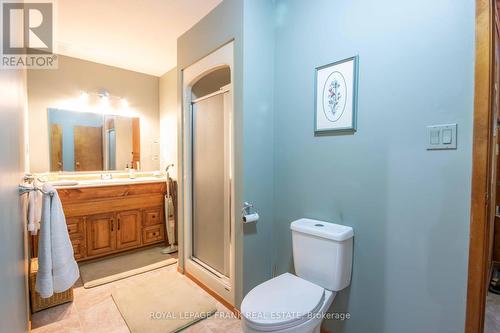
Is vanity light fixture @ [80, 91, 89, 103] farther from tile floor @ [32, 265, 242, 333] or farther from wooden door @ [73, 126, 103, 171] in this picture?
tile floor @ [32, 265, 242, 333]

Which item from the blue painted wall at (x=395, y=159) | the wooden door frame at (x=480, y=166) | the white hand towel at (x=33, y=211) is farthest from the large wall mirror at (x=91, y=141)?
the wooden door frame at (x=480, y=166)

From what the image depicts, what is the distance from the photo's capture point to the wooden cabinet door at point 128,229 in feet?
9.35

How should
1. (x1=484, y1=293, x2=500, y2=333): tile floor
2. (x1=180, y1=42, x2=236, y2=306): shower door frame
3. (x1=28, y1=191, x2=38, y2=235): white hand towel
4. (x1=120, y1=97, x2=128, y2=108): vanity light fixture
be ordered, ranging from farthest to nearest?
1. (x1=120, y1=97, x2=128, y2=108): vanity light fixture
2. (x1=180, y1=42, x2=236, y2=306): shower door frame
3. (x1=484, y1=293, x2=500, y2=333): tile floor
4. (x1=28, y1=191, x2=38, y2=235): white hand towel

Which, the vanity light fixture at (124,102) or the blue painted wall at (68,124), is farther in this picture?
the vanity light fixture at (124,102)

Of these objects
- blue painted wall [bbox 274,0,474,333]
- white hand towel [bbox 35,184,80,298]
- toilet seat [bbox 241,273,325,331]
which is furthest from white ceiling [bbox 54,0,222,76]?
toilet seat [bbox 241,273,325,331]

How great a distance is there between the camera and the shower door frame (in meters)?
1.88

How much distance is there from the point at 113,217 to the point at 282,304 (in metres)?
2.33

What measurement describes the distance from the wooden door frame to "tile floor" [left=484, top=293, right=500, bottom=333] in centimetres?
92

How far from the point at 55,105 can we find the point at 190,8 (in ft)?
6.76

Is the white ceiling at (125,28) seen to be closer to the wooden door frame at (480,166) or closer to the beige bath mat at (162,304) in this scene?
the wooden door frame at (480,166)

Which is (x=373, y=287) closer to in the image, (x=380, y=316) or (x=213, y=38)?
(x=380, y=316)

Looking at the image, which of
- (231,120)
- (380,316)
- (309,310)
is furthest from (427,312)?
(231,120)

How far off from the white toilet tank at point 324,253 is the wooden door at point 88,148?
2762mm

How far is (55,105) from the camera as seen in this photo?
2.85 m
